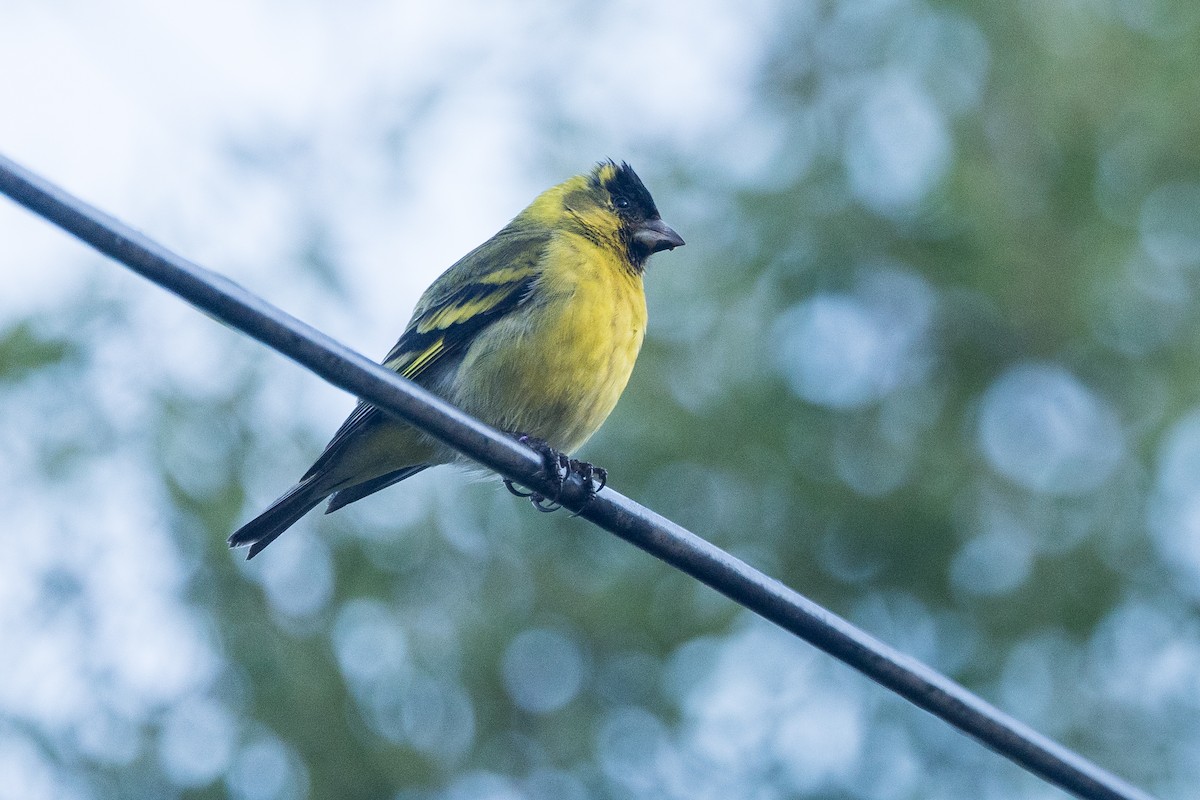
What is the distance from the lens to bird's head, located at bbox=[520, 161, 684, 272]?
622 cm

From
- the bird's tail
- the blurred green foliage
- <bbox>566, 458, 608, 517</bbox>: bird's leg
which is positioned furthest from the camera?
the blurred green foliage

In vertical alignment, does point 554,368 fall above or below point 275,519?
above

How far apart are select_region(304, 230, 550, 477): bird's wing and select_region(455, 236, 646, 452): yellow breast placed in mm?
88

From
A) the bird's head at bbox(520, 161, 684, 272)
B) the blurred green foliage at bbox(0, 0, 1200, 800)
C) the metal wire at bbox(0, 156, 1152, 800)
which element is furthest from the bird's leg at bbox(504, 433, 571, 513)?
the blurred green foliage at bbox(0, 0, 1200, 800)

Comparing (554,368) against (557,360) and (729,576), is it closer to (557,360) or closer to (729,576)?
(557,360)

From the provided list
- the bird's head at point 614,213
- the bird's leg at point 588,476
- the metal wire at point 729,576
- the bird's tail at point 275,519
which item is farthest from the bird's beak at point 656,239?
the metal wire at point 729,576

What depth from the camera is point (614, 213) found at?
6379mm

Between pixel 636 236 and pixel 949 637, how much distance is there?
16.3ft

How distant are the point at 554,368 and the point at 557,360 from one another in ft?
0.12

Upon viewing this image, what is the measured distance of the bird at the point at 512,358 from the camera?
536 cm

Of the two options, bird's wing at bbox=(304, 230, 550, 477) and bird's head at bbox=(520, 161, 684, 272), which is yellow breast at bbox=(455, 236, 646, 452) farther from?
bird's head at bbox=(520, 161, 684, 272)

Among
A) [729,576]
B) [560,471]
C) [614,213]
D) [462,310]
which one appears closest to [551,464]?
[560,471]

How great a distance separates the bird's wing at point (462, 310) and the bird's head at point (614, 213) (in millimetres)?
287

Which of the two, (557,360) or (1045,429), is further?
(1045,429)
